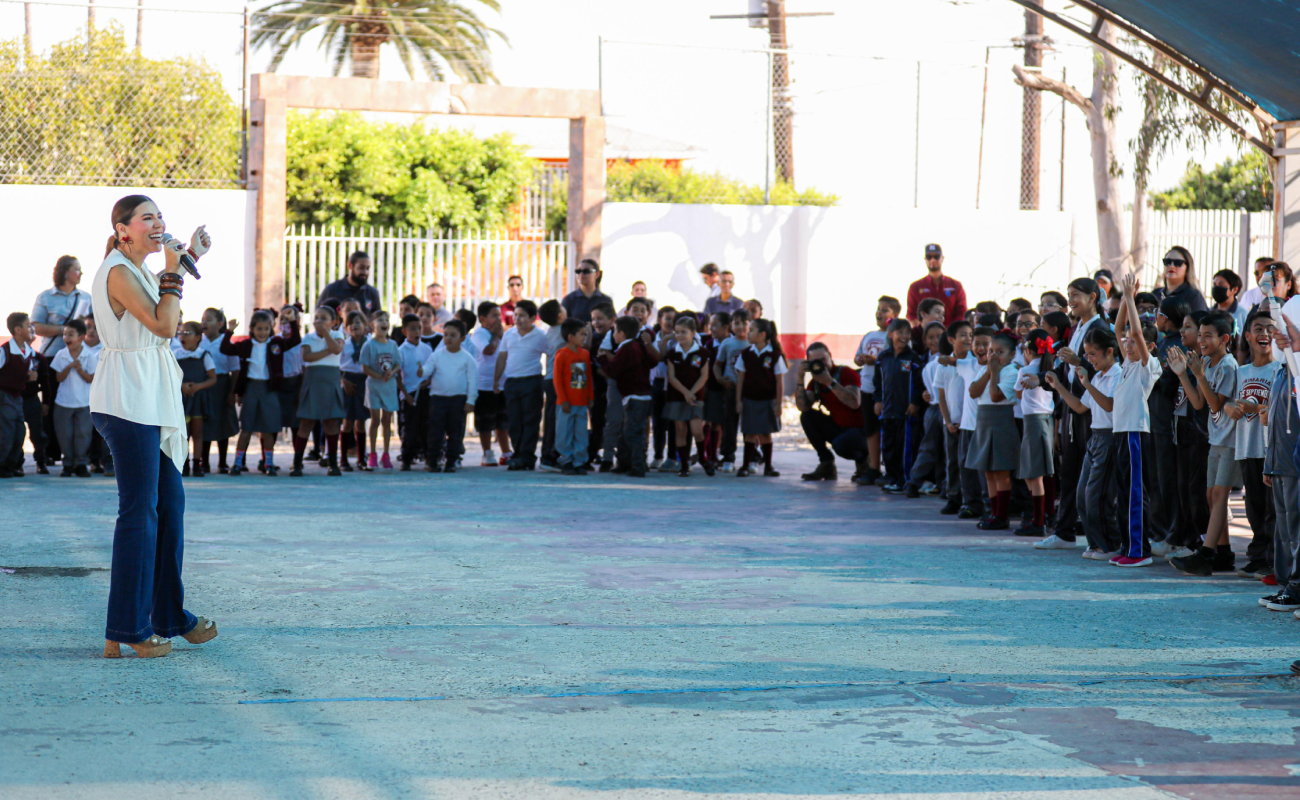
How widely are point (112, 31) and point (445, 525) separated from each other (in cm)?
1450

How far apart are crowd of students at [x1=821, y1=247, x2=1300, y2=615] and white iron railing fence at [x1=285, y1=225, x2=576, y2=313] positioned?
9127 millimetres

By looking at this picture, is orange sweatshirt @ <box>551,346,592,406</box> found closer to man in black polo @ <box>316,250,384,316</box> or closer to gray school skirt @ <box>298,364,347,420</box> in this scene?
gray school skirt @ <box>298,364,347,420</box>

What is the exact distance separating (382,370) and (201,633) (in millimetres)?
7585

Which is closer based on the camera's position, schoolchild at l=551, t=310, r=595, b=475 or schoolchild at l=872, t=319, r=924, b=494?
schoolchild at l=872, t=319, r=924, b=494

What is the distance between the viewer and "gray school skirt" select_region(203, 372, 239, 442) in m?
12.5

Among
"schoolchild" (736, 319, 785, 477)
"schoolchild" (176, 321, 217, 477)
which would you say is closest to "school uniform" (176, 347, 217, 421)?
"schoolchild" (176, 321, 217, 477)

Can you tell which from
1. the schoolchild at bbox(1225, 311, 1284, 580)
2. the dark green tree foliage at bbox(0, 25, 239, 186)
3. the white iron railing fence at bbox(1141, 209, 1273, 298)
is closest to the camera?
the schoolchild at bbox(1225, 311, 1284, 580)

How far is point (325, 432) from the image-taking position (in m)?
12.8

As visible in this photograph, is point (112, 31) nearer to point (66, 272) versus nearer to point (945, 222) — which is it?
point (66, 272)

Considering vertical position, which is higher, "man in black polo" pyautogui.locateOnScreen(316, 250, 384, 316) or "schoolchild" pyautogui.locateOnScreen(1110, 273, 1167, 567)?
"man in black polo" pyautogui.locateOnScreen(316, 250, 384, 316)

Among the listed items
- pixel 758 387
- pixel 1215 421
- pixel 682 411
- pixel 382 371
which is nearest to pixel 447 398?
pixel 382 371

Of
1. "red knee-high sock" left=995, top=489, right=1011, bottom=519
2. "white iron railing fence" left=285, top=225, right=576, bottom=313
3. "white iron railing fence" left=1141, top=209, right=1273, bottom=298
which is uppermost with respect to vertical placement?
"white iron railing fence" left=1141, top=209, right=1273, bottom=298

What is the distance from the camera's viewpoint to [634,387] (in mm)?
12875

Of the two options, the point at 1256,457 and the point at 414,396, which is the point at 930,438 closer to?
the point at 1256,457
